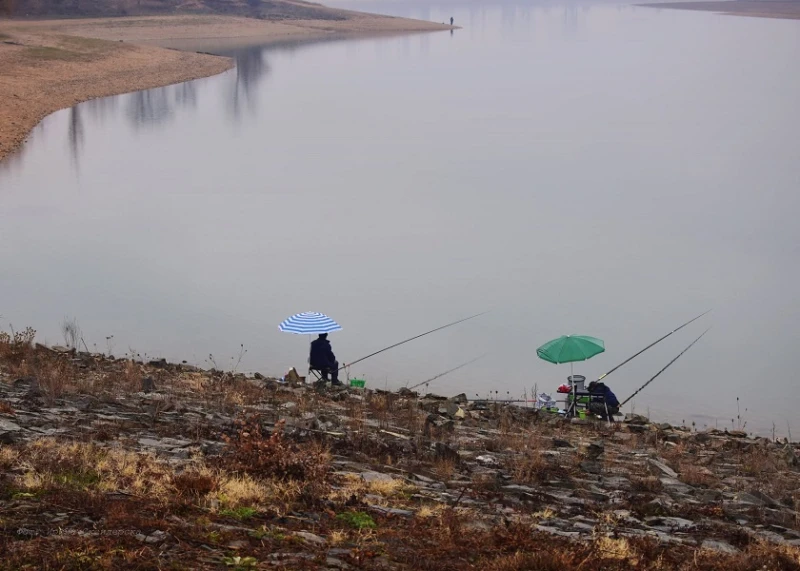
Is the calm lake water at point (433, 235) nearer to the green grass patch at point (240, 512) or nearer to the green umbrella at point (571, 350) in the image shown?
the green umbrella at point (571, 350)

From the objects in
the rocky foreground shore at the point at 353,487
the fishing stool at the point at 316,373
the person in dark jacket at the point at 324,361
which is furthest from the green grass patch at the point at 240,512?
the person in dark jacket at the point at 324,361

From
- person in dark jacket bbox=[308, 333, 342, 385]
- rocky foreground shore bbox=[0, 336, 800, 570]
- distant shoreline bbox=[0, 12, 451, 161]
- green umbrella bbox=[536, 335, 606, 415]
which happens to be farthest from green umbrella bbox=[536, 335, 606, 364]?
distant shoreline bbox=[0, 12, 451, 161]

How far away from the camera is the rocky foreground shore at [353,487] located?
6.66 meters

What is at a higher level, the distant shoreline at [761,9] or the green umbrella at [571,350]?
the distant shoreline at [761,9]

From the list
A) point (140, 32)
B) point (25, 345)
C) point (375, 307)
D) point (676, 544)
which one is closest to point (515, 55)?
point (140, 32)

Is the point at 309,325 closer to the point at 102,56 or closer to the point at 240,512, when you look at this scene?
the point at 240,512

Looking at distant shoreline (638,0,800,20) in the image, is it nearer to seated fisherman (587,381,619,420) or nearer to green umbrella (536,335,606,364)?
green umbrella (536,335,606,364)

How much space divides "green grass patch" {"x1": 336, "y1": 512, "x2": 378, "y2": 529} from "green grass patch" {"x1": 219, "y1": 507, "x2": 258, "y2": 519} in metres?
0.58

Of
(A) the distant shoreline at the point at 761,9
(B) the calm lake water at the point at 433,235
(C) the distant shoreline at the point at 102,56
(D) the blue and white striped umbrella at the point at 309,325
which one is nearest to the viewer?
(D) the blue and white striped umbrella at the point at 309,325

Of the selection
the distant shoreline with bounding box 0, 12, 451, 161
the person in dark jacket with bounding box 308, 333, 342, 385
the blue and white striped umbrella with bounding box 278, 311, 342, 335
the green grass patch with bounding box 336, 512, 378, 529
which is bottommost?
the green grass patch with bounding box 336, 512, 378, 529

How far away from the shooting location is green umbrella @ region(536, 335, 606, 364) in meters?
14.1

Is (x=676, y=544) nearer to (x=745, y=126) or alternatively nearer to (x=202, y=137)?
(x=202, y=137)

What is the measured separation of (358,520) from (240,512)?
0.79m

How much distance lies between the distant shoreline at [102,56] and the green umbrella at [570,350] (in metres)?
26.2
